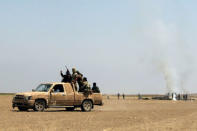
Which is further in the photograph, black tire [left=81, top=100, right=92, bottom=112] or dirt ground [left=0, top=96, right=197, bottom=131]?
black tire [left=81, top=100, right=92, bottom=112]

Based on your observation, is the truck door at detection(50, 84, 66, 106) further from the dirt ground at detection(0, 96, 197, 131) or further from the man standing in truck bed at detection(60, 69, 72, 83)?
the dirt ground at detection(0, 96, 197, 131)

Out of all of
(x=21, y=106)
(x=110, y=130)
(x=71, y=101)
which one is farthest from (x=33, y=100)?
(x=110, y=130)

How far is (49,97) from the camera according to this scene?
27750 millimetres

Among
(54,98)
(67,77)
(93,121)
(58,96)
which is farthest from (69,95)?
(93,121)

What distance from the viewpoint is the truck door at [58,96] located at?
2798cm

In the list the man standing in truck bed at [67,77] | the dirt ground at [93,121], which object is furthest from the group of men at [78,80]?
the dirt ground at [93,121]

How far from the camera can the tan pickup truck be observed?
89.5 ft

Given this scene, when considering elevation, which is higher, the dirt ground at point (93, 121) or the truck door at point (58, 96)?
the truck door at point (58, 96)

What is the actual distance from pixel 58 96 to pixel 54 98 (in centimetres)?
31

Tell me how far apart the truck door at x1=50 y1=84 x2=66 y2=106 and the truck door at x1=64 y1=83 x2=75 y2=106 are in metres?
0.22

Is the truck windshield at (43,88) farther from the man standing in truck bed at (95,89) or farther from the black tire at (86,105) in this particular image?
the man standing in truck bed at (95,89)

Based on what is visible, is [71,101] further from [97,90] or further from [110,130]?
[110,130]

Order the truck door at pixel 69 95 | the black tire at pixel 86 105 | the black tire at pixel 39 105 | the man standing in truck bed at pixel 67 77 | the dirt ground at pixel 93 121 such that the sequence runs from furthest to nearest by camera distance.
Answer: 1. the man standing in truck bed at pixel 67 77
2. the black tire at pixel 86 105
3. the truck door at pixel 69 95
4. the black tire at pixel 39 105
5. the dirt ground at pixel 93 121

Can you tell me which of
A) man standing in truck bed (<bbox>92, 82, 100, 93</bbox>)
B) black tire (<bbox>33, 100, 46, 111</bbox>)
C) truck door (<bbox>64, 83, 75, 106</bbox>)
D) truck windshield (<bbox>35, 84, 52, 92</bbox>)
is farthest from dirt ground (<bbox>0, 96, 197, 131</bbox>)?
man standing in truck bed (<bbox>92, 82, 100, 93</bbox>)
